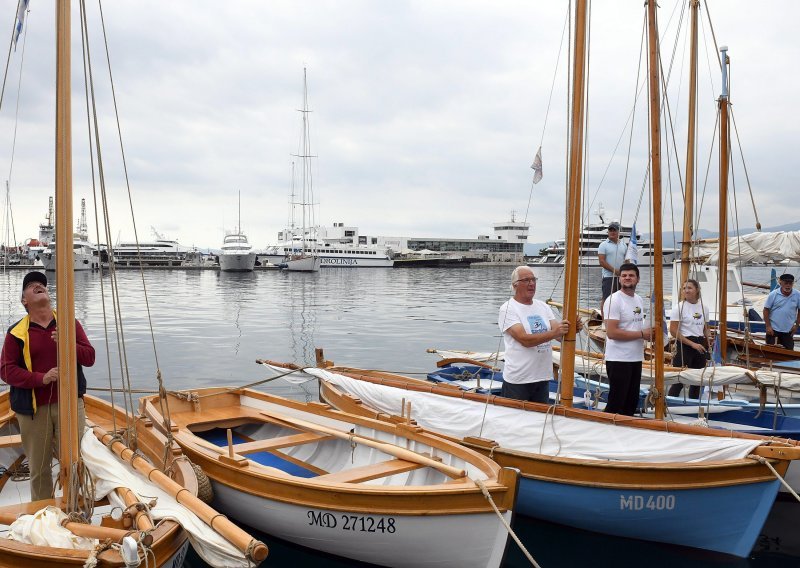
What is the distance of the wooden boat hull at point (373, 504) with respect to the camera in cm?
577

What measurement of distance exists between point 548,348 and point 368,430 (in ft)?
7.88

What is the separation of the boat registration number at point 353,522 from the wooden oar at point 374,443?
771 mm

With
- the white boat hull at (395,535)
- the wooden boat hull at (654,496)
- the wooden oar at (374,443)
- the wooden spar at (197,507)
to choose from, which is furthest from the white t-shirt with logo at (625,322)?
the wooden spar at (197,507)

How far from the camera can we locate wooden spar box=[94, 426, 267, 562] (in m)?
4.31

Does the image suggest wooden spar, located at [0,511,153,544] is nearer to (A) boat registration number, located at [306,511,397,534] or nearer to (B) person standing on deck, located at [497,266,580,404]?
(A) boat registration number, located at [306,511,397,534]

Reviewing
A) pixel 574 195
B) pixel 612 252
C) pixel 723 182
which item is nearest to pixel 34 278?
pixel 574 195

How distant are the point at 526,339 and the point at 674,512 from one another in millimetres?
2280

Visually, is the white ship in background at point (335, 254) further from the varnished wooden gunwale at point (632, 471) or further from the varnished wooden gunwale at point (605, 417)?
the varnished wooden gunwale at point (632, 471)

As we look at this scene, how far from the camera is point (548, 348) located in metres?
7.95

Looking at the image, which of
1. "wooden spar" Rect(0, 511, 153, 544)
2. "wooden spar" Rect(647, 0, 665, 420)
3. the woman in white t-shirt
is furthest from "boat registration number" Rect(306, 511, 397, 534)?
the woman in white t-shirt

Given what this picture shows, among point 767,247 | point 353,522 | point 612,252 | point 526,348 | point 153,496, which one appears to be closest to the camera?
point 153,496

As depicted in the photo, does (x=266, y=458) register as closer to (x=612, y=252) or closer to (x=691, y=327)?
(x=691, y=327)

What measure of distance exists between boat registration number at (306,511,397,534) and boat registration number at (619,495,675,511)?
232 cm

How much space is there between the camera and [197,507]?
4.96m
